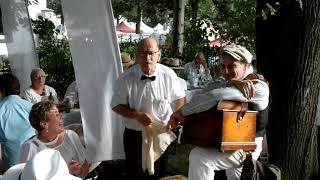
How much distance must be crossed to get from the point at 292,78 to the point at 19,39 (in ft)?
15.8

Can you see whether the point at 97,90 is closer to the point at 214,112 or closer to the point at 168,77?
the point at 168,77

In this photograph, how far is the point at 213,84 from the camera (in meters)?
3.27

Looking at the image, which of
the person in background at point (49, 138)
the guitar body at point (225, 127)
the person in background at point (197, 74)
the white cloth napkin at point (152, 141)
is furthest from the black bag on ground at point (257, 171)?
the person in background at point (197, 74)

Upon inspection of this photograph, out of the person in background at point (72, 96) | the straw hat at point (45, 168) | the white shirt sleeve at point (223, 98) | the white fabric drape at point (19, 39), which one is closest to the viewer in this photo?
the straw hat at point (45, 168)

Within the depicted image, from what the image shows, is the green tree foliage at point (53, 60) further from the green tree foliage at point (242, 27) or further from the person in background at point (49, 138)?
the person in background at point (49, 138)

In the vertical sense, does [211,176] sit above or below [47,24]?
below

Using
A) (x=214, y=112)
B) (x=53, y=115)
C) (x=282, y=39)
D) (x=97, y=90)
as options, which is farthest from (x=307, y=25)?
(x=53, y=115)

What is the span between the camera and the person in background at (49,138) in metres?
3.31

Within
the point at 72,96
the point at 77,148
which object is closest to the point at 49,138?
the point at 77,148

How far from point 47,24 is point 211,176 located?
24.2 ft

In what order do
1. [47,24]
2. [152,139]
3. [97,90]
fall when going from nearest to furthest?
1. [152,139]
2. [97,90]
3. [47,24]

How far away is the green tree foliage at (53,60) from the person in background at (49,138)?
6572 mm

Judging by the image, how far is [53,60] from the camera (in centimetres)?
1309

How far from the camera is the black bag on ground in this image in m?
3.19
